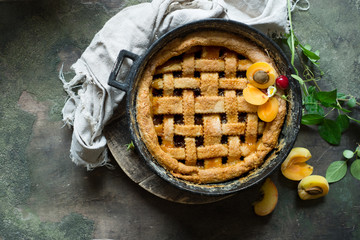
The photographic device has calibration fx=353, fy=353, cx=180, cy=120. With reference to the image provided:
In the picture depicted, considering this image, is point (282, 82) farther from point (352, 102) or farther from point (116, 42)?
point (116, 42)

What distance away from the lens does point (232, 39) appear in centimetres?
155

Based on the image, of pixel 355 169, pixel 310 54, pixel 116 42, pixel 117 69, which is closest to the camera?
pixel 117 69

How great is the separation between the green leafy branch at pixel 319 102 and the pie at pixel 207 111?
224 millimetres

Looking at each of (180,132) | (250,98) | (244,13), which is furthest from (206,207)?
(244,13)

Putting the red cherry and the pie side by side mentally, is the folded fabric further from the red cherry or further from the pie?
the red cherry

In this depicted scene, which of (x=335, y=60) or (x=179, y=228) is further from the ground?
(x=335, y=60)

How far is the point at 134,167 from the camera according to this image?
1.59 meters

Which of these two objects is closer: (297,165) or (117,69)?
(117,69)

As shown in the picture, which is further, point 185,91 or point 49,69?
point 49,69

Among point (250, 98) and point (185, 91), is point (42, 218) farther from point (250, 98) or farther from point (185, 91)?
point (250, 98)

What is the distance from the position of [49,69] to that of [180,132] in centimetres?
73

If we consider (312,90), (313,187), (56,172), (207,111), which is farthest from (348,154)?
(56,172)

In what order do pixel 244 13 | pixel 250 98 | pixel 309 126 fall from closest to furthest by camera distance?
pixel 250 98 → pixel 244 13 → pixel 309 126

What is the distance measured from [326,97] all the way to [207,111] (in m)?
0.58
